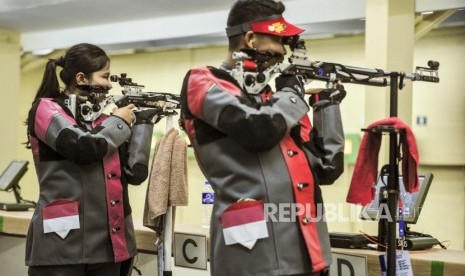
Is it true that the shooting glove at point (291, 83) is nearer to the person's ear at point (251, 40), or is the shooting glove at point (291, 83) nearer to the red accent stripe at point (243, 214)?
the person's ear at point (251, 40)

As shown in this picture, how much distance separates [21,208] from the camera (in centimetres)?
362

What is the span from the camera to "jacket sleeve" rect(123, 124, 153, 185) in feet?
7.44

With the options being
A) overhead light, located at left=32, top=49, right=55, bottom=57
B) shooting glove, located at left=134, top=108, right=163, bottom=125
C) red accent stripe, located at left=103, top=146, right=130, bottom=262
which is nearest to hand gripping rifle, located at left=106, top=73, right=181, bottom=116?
shooting glove, located at left=134, top=108, right=163, bottom=125

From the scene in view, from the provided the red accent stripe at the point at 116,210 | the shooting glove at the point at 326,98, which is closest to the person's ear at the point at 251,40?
the shooting glove at the point at 326,98

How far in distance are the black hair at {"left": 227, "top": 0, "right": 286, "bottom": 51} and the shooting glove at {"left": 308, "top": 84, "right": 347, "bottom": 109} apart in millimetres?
255

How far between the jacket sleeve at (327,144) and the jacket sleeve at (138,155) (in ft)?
2.95

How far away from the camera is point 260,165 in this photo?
146 cm

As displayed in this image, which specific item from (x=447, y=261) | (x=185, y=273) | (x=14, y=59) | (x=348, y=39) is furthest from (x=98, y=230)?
(x=14, y=59)

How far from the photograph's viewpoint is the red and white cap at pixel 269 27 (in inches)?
60.9

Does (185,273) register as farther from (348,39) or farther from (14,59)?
(14,59)

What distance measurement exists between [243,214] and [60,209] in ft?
2.96

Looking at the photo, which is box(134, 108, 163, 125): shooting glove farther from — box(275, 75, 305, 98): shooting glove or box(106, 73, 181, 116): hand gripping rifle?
box(275, 75, 305, 98): shooting glove

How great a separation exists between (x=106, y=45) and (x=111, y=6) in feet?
2.19

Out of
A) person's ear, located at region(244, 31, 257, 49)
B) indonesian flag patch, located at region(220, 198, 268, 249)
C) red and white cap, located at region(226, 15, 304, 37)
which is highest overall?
red and white cap, located at region(226, 15, 304, 37)
